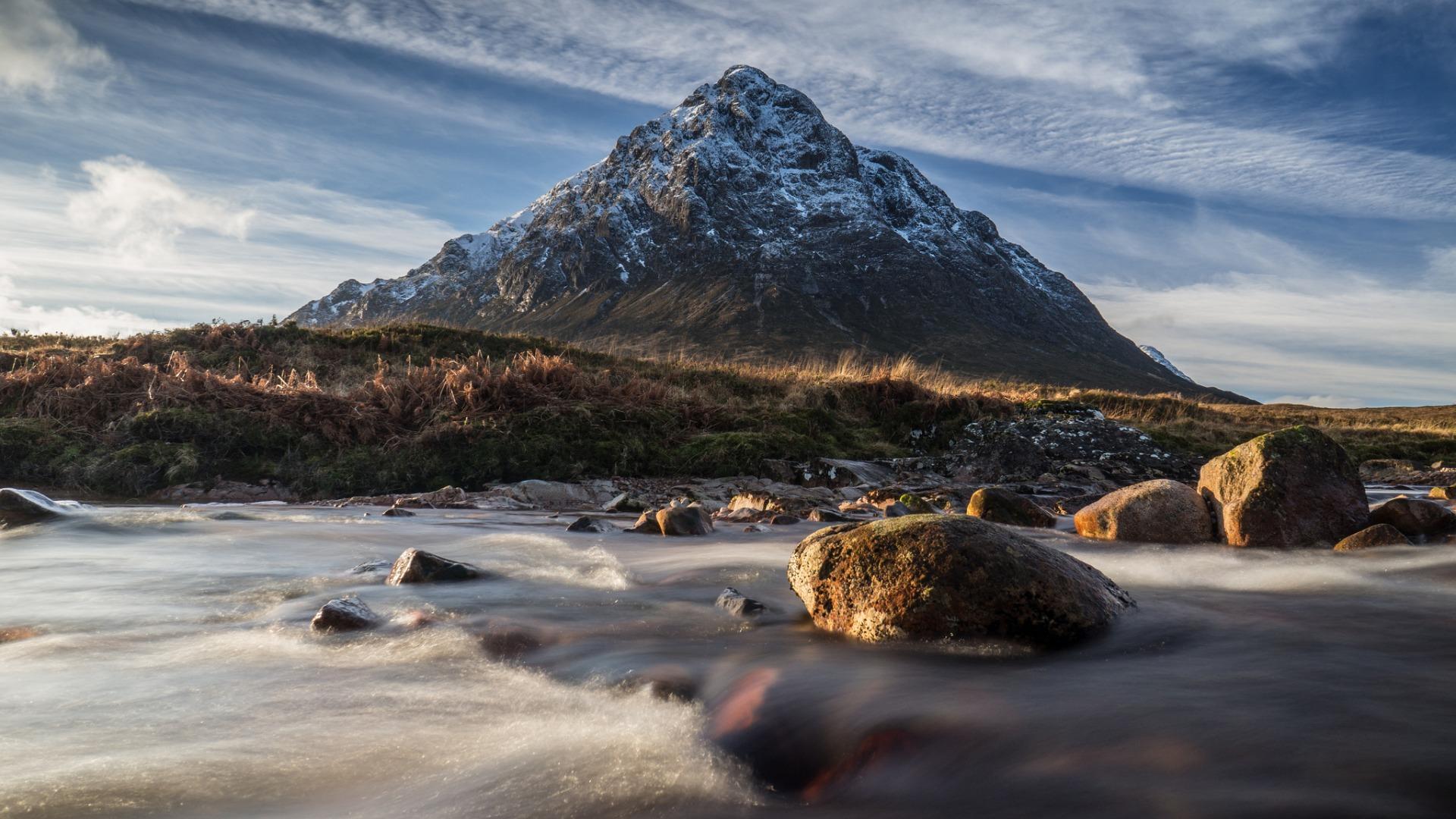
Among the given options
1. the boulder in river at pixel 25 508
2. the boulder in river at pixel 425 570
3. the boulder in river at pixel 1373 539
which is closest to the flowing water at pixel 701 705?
the boulder in river at pixel 425 570

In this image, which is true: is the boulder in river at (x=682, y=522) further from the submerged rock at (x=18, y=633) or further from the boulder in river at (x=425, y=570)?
the submerged rock at (x=18, y=633)

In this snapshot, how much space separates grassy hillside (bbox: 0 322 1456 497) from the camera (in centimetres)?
1091

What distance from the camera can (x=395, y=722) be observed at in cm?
301

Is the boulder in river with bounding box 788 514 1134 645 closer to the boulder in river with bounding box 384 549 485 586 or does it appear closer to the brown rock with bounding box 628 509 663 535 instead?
the boulder in river with bounding box 384 549 485 586

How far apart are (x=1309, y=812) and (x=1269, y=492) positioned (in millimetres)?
5230

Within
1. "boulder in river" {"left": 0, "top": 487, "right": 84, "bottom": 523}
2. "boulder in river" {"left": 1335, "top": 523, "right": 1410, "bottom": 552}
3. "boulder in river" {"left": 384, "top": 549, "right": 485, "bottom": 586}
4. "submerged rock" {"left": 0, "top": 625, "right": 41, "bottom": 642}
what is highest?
"boulder in river" {"left": 1335, "top": 523, "right": 1410, "bottom": 552}

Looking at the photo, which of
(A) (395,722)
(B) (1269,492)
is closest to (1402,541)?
(B) (1269,492)

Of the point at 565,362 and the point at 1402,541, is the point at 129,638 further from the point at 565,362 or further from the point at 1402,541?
the point at 565,362

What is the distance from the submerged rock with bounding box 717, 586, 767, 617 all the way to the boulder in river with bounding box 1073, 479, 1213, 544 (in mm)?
3819

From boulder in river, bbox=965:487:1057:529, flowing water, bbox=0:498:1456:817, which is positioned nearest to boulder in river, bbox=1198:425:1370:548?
flowing water, bbox=0:498:1456:817

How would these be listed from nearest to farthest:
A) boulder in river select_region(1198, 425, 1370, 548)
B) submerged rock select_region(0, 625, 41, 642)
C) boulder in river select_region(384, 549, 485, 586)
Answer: submerged rock select_region(0, 625, 41, 642) → boulder in river select_region(384, 549, 485, 586) → boulder in river select_region(1198, 425, 1370, 548)

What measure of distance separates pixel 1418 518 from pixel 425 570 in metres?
7.38

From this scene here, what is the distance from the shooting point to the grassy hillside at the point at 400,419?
1091 centimetres

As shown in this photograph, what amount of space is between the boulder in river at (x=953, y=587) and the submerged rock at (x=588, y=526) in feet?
13.3
